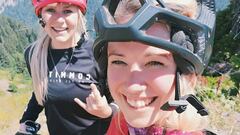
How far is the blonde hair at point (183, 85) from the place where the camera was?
7.02ft

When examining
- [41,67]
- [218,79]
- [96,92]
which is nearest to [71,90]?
[41,67]

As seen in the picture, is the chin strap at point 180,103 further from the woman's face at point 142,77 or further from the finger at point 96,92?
the finger at point 96,92

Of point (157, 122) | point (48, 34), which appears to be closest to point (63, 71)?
point (48, 34)

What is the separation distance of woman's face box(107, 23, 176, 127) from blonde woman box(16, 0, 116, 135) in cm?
155

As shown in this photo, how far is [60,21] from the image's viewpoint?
12.2 feet

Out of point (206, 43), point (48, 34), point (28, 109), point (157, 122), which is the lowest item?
point (28, 109)

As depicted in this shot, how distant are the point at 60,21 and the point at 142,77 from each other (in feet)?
5.73

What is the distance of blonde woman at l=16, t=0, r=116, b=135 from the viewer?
377cm

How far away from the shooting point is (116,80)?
218 centimetres

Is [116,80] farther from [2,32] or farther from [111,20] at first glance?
[2,32]

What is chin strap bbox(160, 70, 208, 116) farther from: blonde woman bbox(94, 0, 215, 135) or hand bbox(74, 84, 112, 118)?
hand bbox(74, 84, 112, 118)

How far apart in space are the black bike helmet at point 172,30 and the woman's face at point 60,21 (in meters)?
1.42

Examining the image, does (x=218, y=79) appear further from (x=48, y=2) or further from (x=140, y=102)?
(x=140, y=102)

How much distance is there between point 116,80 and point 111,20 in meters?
0.25
